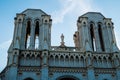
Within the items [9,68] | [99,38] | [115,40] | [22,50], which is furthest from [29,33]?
[115,40]

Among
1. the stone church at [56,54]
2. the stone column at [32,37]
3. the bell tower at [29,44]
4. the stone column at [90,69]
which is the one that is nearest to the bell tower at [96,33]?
the stone church at [56,54]

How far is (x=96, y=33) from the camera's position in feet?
130

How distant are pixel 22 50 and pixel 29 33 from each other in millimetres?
6212

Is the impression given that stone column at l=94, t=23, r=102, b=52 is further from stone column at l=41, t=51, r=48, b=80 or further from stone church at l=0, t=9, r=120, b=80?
stone column at l=41, t=51, r=48, b=80

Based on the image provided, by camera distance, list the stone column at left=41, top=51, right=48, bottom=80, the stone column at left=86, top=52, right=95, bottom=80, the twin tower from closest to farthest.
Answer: the stone column at left=41, top=51, right=48, bottom=80 → the stone column at left=86, top=52, right=95, bottom=80 → the twin tower

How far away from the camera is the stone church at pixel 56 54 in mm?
33312

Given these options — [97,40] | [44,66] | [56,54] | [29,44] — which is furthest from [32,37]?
[97,40]

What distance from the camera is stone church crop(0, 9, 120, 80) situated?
33.3m

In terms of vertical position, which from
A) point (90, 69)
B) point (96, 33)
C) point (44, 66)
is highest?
point (96, 33)

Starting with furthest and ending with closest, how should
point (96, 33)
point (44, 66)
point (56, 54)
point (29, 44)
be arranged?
point (96, 33)
point (29, 44)
point (56, 54)
point (44, 66)

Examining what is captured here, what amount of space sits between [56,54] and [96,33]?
337 inches

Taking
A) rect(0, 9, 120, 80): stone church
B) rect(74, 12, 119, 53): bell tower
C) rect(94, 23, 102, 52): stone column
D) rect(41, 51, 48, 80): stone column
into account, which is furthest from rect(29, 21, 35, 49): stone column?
rect(94, 23, 102, 52): stone column

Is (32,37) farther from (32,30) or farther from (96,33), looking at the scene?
(96,33)

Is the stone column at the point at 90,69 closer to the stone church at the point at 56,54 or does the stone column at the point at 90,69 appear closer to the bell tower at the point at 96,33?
the stone church at the point at 56,54
